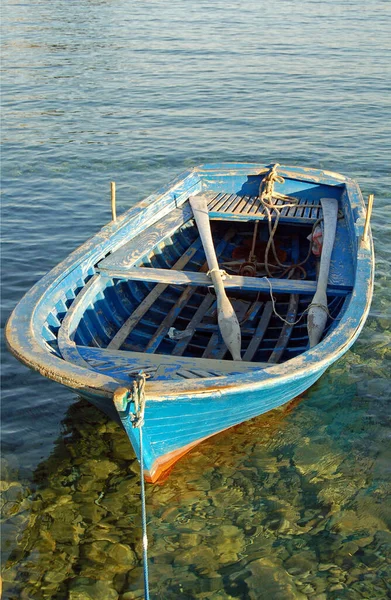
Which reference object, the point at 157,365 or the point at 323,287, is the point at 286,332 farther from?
the point at 157,365

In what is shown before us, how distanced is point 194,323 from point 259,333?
0.70 metres

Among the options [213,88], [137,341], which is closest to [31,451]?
[137,341]

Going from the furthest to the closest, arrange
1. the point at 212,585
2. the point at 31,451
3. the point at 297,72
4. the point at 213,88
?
the point at 297,72, the point at 213,88, the point at 31,451, the point at 212,585

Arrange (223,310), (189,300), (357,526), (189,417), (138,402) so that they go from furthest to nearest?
(189,300)
(223,310)
(357,526)
(189,417)
(138,402)

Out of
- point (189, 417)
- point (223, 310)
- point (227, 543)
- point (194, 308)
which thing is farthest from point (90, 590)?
point (194, 308)

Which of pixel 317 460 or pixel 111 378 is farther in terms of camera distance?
pixel 317 460

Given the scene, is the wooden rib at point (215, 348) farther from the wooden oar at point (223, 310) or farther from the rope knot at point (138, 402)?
the rope knot at point (138, 402)

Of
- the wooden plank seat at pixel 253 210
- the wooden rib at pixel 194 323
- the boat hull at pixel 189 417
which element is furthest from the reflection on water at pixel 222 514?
the wooden plank seat at pixel 253 210

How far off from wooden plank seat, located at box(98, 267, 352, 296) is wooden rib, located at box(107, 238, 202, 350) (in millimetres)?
353

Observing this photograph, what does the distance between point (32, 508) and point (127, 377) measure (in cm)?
161

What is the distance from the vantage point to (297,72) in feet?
71.5

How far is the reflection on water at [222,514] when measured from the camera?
4906mm

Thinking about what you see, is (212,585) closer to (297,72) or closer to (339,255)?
(339,255)

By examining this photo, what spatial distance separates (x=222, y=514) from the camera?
548 centimetres
